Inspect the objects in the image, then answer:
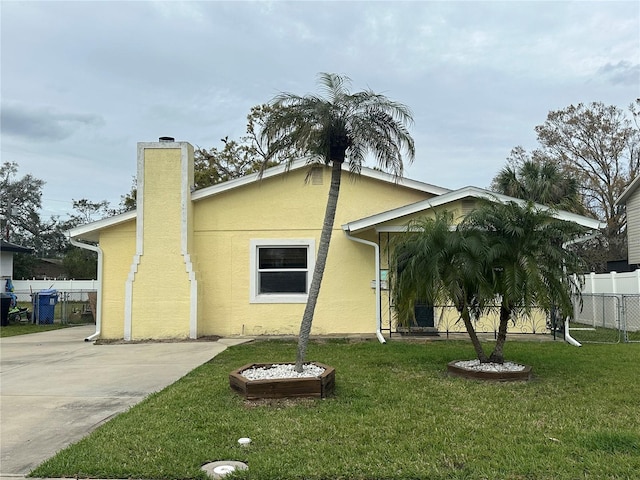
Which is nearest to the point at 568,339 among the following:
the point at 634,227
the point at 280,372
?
the point at 280,372

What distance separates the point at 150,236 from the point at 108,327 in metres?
2.54

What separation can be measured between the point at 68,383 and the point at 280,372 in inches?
133

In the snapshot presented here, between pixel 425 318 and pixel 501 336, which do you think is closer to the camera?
pixel 501 336

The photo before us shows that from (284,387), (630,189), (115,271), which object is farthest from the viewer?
(630,189)

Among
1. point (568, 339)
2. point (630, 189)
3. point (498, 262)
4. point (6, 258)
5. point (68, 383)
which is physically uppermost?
point (630, 189)

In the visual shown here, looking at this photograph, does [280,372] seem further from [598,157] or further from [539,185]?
[598,157]

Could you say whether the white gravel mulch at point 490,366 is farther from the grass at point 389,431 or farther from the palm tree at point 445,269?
the grass at point 389,431

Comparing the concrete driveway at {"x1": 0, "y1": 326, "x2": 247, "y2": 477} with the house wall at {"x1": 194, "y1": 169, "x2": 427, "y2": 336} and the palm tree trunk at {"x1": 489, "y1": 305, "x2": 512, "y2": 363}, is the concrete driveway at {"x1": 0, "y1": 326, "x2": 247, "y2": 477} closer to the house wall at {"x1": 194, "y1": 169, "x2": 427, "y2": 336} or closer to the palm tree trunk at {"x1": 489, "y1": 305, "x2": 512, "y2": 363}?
the house wall at {"x1": 194, "y1": 169, "x2": 427, "y2": 336}

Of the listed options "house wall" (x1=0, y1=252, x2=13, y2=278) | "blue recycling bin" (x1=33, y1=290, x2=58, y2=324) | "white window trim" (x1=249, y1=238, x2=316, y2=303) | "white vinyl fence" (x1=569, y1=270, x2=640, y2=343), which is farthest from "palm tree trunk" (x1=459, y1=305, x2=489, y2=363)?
"house wall" (x1=0, y1=252, x2=13, y2=278)

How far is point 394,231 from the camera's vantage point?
470 inches

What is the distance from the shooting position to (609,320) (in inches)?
586

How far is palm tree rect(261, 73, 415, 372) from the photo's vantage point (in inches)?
260

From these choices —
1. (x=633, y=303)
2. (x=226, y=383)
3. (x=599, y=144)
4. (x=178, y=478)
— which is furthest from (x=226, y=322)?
(x=599, y=144)

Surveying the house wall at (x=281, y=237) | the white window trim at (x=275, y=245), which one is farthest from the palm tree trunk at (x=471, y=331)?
the white window trim at (x=275, y=245)
